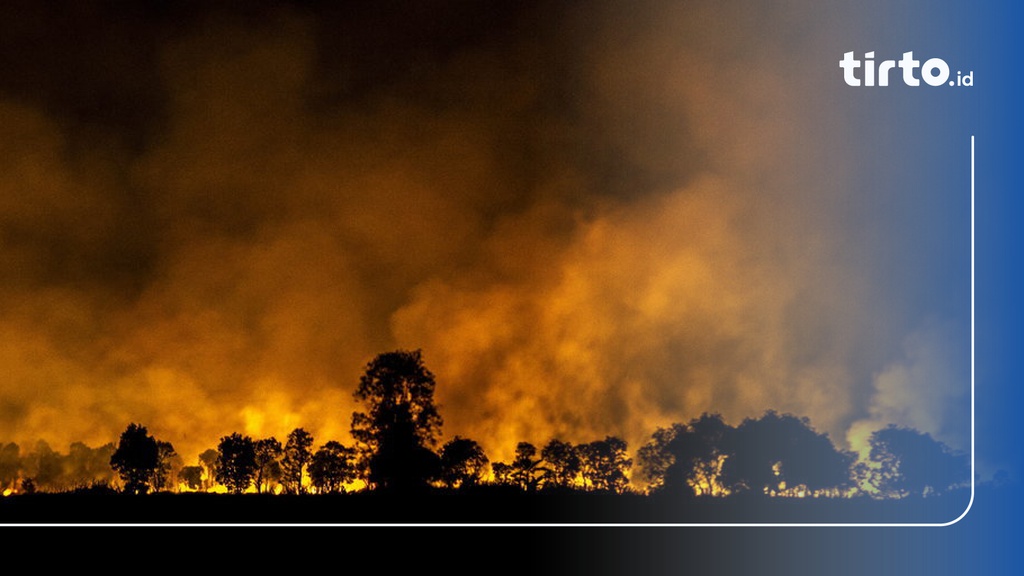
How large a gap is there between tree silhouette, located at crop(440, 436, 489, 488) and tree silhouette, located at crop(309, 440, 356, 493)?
1.50 meters

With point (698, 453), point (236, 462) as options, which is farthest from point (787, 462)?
point (236, 462)

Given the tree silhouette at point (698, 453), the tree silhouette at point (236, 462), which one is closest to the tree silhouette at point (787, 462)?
the tree silhouette at point (698, 453)

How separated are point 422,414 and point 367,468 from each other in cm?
123

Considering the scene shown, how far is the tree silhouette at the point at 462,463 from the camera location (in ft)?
67.9

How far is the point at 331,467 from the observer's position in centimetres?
2095

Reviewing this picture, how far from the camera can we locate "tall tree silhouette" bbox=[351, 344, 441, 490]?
21.1 m

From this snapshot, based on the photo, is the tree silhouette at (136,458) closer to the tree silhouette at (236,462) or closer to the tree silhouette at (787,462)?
the tree silhouette at (236,462)

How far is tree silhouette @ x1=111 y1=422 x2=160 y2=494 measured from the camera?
67.8ft

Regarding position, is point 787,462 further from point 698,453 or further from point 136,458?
point 136,458

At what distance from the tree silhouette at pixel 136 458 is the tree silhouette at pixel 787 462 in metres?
9.10

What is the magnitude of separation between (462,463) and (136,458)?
5169 millimetres

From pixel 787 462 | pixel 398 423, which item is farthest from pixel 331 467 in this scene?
pixel 787 462

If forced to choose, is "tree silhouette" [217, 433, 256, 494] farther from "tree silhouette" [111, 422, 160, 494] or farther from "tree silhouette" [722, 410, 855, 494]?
"tree silhouette" [722, 410, 855, 494]

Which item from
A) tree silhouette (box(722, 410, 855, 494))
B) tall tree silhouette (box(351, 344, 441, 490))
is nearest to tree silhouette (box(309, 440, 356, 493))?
tall tree silhouette (box(351, 344, 441, 490))
